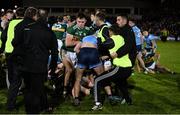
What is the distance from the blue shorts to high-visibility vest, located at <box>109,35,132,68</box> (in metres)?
0.51

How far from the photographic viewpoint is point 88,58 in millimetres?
9938

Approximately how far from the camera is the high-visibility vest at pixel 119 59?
953 cm

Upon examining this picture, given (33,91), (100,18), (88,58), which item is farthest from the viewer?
(100,18)

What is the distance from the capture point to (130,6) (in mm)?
60594

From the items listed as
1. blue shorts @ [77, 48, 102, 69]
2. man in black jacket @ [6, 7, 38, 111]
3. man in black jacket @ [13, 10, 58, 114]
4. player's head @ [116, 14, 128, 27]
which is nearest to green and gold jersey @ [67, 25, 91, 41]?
blue shorts @ [77, 48, 102, 69]

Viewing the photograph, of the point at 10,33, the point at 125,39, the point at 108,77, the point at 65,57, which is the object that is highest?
the point at 10,33

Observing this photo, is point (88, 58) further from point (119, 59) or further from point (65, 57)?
point (65, 57)

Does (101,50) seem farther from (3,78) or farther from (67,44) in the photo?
(3,78)

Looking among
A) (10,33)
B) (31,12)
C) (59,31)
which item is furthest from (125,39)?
(59,31)

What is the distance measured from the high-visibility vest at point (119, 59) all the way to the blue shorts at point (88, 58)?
20.1 inches

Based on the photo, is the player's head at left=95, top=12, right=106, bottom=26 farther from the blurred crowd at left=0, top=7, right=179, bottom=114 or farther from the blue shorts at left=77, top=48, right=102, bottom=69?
the blue shorts at left=77, top=48, right=102, bottom=69

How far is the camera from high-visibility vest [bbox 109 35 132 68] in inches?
375

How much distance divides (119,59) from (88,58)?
0.66 m

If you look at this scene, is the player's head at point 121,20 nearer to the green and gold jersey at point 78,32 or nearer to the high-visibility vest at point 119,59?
the high-visibility vest at point 119,59
